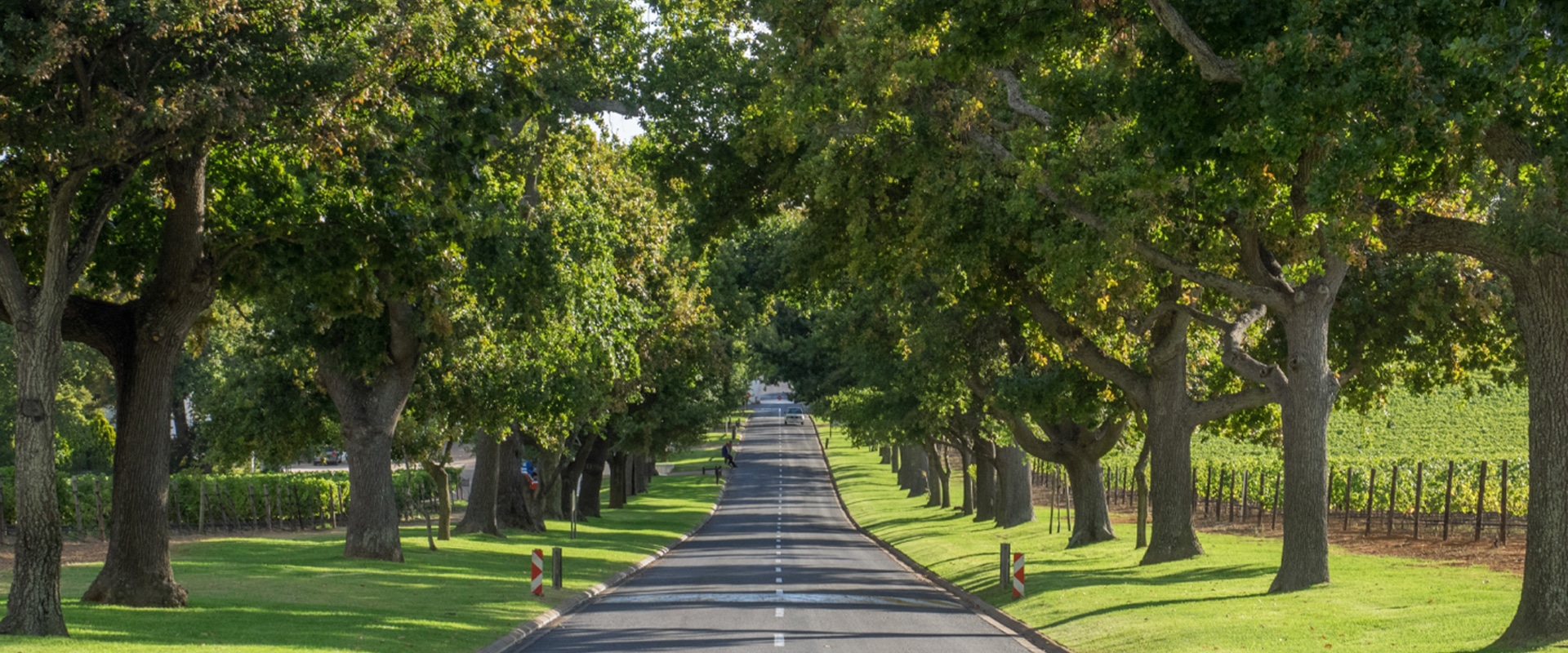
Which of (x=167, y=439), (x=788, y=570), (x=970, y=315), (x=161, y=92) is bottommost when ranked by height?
(x=788, y=570)

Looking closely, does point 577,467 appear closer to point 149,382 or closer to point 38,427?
point 149,382

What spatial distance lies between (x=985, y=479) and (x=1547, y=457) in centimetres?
3913

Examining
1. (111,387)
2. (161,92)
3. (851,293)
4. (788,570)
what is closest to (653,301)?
(851,293)

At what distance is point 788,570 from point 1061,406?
699 centimetres

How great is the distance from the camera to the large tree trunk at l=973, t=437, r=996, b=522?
165ft

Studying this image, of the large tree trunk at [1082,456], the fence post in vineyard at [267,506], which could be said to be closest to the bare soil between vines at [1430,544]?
the large tree trunk at [1082,456]

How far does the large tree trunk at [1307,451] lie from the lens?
20422 millimetres

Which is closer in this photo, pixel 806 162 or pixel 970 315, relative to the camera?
pixel 806 162

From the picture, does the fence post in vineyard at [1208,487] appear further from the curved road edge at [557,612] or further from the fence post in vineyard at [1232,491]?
the curved road edge at [557,612]

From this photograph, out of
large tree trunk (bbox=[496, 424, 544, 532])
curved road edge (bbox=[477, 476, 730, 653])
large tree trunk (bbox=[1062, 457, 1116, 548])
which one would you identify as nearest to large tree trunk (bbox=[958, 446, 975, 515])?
curved road edge (bbox=[477, 476, 730, 653])

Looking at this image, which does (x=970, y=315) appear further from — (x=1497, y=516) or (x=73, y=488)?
(x=73, y=488)

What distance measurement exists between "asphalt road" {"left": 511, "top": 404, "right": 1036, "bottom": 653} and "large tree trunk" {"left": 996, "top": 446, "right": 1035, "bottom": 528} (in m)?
4.73

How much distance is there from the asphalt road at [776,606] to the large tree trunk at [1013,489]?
4725mm

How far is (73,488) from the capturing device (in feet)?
115
